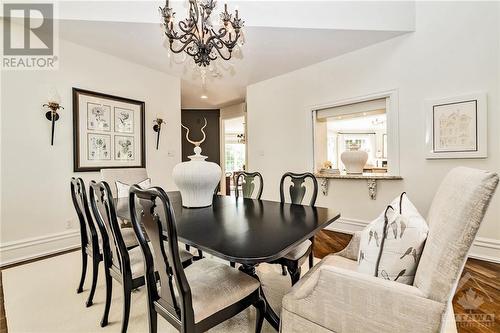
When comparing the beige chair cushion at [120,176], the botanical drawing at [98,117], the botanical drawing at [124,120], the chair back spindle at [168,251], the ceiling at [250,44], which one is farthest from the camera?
the botanical drawing at [124,120]

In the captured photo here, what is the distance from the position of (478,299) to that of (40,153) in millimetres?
4545

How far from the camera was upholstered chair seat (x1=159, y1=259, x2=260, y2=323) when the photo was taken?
1.08 metres

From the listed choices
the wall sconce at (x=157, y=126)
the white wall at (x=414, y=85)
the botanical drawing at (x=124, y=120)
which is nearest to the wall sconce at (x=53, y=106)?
the botanical drawing at (x=124, y=120)

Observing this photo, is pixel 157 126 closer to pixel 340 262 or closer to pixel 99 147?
Result: pixel 99 147

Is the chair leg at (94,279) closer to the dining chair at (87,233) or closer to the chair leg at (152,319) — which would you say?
the dining chair at (87,233)

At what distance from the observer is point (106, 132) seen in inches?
134

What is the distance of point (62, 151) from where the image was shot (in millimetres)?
3020

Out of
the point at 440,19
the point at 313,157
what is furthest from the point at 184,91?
the point at 440,19

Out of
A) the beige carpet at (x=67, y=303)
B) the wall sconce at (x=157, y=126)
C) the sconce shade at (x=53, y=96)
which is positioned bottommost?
the beige carpet at (x=67, y=303)

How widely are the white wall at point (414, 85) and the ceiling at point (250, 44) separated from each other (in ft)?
0.81

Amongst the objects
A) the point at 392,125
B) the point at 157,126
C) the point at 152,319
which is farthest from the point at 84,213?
the point at 392,125

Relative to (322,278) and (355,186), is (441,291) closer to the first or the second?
(322,278)

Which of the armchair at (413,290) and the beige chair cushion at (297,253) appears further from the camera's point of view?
the beige chair cushion at (297,253)

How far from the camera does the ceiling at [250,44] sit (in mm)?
2801
